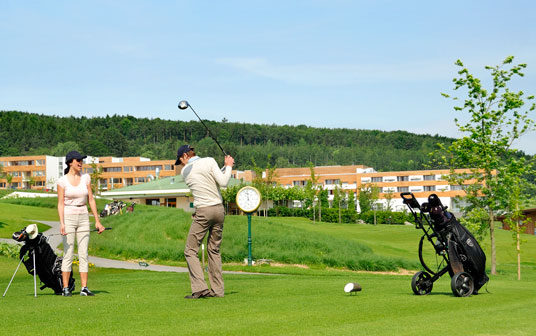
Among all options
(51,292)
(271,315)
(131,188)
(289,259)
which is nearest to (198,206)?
(271,315)

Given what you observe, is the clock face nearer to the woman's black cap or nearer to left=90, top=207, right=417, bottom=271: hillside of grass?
left=90, top=207, right=417, bottom=271: hillside of grass

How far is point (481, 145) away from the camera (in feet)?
87.5

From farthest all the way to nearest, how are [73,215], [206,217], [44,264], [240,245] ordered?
[240,245] → [44,264] → [73,215] → [206,217]

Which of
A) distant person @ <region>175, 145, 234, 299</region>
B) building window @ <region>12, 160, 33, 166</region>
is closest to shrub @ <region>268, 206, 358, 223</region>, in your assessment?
distant person @ <region>175, 145, 234, 299</region>

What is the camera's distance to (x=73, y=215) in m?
10.9

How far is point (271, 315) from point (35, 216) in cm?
5924

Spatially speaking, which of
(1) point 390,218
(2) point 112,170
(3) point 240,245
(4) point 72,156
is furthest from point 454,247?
(2) point 112,170

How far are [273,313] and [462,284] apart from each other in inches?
140

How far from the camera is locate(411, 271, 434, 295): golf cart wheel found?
35.1 ft

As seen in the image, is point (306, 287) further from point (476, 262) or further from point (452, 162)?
point (452, 162)

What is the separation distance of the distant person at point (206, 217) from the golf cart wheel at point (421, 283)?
3.06 meters

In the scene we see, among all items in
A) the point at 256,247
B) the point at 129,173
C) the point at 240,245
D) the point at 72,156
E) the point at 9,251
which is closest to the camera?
the point at 72,156

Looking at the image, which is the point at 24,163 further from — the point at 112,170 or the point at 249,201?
the point at 249,201

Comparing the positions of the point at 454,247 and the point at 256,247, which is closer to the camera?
the point at 454,247
